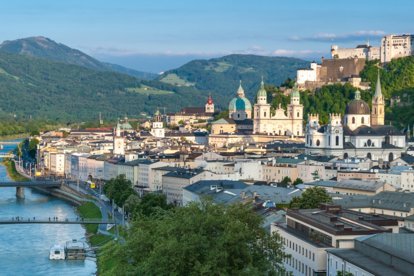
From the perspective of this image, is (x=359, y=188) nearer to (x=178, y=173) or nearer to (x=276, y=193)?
(x=276, y=193)

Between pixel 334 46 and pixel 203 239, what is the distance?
261 ft

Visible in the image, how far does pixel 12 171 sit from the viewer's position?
92812 mm

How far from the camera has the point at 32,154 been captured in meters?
106

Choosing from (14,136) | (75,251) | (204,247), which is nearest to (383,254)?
(204,247)

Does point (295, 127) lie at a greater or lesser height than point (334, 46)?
lesser

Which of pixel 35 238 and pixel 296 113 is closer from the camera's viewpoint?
pixel 35 238

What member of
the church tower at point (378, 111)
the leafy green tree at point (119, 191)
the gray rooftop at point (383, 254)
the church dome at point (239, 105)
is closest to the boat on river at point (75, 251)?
the leafy green tree at point (119, 191)

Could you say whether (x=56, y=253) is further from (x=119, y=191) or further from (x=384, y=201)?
(x=119, y=191)

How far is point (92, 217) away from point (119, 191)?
14.1ft

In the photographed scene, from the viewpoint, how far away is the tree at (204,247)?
70.8ft

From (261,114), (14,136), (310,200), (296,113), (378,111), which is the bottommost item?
(14,136)

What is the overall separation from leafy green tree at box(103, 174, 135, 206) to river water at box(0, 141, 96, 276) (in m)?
2.19

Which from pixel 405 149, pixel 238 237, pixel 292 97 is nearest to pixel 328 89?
pixel 292 97

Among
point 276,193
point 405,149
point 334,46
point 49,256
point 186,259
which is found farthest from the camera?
point 334,46
